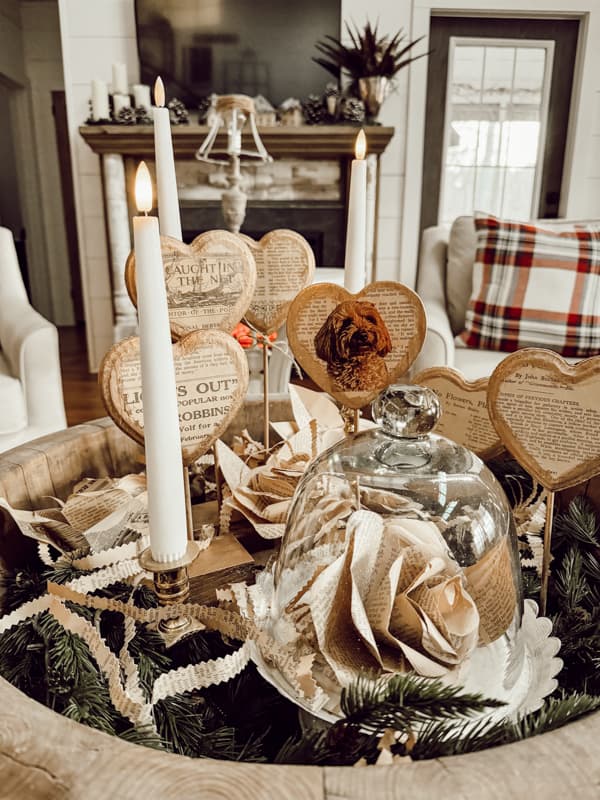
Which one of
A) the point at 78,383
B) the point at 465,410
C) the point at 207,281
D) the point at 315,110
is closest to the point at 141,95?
the point at 315,110

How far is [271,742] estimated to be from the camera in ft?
1.65

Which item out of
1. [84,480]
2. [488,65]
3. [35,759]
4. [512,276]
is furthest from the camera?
[488,65]

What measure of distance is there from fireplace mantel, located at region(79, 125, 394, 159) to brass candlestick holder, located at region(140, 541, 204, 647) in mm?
3047

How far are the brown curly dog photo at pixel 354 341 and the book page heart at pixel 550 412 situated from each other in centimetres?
11

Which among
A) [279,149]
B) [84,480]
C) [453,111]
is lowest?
[84,480]

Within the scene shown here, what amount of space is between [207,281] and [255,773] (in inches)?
19.2

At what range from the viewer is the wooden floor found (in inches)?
122

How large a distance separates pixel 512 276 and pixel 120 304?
2.08 metres

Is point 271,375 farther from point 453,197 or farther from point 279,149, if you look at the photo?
point 453,197

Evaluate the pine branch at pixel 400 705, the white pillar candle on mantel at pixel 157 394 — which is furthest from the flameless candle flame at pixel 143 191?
the pine branch at pixel 400 705

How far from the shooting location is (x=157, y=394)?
0.44m

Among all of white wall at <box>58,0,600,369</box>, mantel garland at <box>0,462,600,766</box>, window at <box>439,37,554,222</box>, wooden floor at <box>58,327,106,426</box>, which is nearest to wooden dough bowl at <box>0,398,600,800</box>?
mantel garland at <box>0,462,600,766</box>

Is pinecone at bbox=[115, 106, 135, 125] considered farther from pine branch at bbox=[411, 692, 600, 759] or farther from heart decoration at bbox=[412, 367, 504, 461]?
pine branch at bbox=[411, 692, 600, 759]

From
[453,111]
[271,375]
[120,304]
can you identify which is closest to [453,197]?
[453,111]
